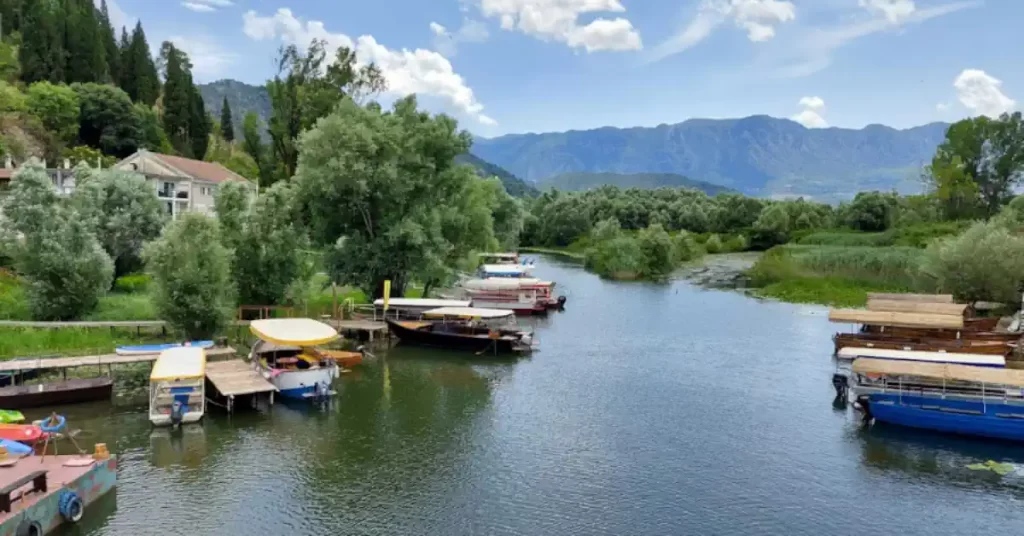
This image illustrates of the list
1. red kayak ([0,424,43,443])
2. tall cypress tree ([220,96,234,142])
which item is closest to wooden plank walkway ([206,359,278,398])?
red kayak ([0,424,43,443])

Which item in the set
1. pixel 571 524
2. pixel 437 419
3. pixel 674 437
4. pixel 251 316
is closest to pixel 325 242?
pixel 251 316

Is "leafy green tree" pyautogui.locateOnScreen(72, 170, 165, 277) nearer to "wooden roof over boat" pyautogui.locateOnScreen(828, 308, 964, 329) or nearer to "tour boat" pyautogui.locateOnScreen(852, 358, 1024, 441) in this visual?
"tour boat" pyautogui.locateOnScreen(852, 358, 1024, 441)

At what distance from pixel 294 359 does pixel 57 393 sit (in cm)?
1069

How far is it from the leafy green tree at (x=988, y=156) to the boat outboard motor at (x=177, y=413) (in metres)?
113

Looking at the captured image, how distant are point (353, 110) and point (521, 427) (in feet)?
108

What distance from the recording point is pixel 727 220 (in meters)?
152

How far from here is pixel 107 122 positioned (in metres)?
95.8

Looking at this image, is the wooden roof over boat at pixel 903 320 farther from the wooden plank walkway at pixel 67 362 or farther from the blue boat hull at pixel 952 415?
the wooden plank walkway at pixel 67 362

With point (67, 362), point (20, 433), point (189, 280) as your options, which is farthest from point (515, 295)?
point (20, 433)

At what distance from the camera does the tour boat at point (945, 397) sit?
30.7m

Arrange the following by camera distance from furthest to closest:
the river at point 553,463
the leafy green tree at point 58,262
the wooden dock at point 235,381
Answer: the leafy green tree at point 58,262 → the wooden dock at point 235,381 → the river at point 553,463

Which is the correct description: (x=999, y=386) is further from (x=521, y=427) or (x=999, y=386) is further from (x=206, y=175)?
(x=206, y=175)

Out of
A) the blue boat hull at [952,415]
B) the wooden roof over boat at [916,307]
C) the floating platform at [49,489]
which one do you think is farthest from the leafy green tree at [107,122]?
the blue boat hull at [952,415]

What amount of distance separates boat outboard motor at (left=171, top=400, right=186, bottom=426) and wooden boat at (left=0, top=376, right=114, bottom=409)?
237 inches
